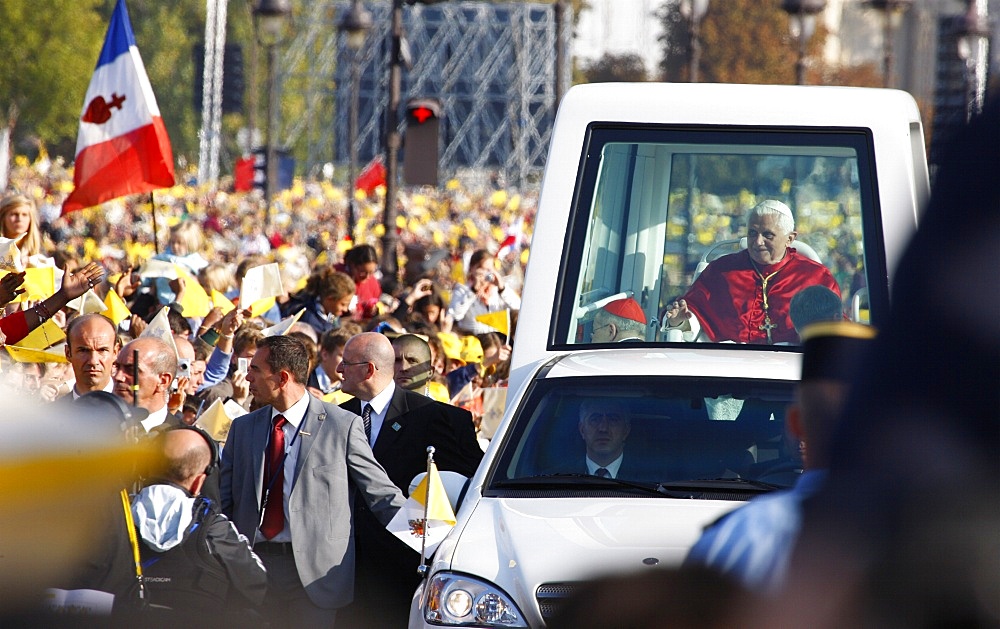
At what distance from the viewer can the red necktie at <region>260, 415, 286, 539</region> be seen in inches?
239

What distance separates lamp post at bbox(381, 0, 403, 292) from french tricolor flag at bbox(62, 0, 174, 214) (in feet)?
17.4

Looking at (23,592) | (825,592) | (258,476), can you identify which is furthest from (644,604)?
(258,476)

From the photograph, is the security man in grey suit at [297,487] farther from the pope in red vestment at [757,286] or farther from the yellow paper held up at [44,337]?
the pope in red vestment at [757,286]

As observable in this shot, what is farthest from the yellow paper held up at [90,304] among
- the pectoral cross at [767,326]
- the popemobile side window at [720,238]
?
the pectoral cross at [767,326]

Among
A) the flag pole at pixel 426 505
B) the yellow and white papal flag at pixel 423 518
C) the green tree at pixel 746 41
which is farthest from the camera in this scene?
the green tree at pixel 746 41

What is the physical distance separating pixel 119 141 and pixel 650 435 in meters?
7.07

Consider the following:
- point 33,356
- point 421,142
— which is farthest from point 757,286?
point 421,142

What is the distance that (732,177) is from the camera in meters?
7.76

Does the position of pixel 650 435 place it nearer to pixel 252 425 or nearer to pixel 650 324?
pixel 650 324

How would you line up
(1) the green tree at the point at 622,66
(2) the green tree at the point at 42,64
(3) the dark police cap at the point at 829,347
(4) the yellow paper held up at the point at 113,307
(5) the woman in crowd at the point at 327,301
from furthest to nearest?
1. (1) the green tree at the point at 622,66
2. (2) the green tree at the point at 42,64
3. (5) the woman in crowd at the point at 327,301
4. (4) the yellow paper held up at the point at 113,307
5. (3) the dark police cap at the point at 829,347

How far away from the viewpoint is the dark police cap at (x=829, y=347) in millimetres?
1279

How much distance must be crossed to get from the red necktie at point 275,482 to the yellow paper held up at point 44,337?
1.61 meters

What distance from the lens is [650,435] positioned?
5.58 m

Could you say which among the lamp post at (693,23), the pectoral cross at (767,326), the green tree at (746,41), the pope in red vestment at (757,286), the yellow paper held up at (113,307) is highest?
the green tree at (746,41)
